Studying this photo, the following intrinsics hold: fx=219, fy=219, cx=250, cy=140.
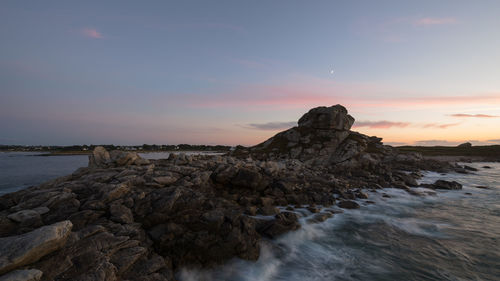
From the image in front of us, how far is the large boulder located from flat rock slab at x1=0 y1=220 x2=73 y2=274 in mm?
53750

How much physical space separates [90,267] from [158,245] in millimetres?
3168

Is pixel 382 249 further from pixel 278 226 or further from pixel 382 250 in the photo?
pixel 278 226

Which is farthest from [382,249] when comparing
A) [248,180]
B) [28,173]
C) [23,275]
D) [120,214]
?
[28,173]

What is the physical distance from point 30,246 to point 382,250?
15.4 m

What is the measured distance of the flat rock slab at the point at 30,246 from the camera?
6.18 meters

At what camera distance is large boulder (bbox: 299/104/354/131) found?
54.2 meters

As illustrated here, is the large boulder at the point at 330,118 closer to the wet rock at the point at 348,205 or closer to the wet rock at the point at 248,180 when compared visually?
the wet rock at the point at 348,205

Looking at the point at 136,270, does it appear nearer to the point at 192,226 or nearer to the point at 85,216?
the point at 192,226

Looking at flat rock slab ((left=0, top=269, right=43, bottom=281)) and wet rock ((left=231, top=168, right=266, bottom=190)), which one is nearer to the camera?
flat rock slab ((left=0, top=269, right=43, bottom=281))

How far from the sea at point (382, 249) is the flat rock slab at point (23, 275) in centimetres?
482

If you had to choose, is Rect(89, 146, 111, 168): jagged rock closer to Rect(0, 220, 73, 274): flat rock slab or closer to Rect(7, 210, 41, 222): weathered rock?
Rect(7, 210, 41, 222): weathered rock

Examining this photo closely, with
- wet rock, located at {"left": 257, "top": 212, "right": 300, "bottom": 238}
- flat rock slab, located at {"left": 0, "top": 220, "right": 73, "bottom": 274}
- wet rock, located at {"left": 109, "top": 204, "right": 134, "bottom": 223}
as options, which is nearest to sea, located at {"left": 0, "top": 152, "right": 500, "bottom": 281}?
wet rock, located at {"left": 257, "top": 212, "right": 300, "bottom": 238}

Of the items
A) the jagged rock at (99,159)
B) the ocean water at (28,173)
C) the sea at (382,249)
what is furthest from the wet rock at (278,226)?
the ocean water at (28,173)

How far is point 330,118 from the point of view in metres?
54.1
